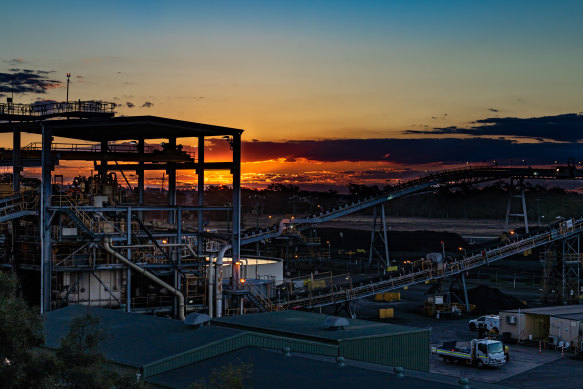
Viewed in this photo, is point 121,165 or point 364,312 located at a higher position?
point 121,165

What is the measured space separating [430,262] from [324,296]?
44.0ft

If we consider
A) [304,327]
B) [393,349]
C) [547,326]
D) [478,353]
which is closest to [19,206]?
[304,327]

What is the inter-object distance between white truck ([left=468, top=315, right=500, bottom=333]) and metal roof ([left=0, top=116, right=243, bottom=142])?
23900 millimetres

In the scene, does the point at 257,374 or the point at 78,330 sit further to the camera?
the point at 257,374

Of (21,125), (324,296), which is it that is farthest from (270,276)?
(21,125)

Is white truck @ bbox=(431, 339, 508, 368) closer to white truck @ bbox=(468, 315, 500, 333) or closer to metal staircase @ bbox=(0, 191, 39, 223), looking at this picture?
white truck @ bbox=(468, 315, 500, 333)

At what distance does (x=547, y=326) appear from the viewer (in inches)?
2041

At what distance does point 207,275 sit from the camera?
50625 mm

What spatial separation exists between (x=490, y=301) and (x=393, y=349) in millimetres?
38111

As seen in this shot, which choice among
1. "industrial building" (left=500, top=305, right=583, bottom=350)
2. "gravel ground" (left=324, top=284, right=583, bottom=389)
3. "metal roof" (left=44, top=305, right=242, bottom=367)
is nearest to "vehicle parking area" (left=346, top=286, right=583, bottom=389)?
"gravel ground" (left=324, top=284, right=583, bottom=389)

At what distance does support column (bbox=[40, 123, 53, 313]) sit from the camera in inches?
1815

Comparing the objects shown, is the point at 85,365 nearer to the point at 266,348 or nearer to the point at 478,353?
the point at 266,348

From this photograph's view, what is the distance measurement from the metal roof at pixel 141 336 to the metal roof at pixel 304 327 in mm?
3103

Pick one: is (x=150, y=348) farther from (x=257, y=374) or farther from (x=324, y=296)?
(x=324, y=296)
